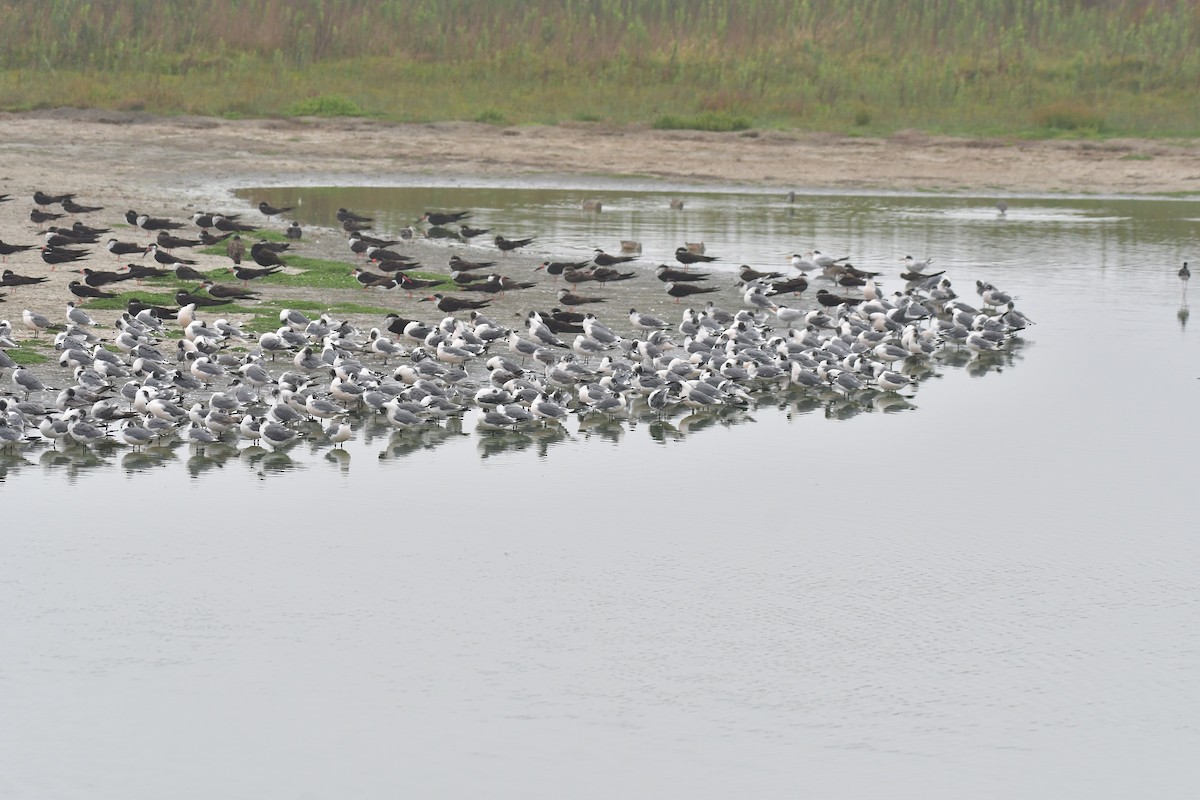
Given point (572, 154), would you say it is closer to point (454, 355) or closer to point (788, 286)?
point (788, 286)

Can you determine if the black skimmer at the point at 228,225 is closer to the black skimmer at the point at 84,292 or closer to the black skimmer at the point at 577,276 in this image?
the black skimmer at the point at 577,276

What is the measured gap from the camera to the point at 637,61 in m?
54.2

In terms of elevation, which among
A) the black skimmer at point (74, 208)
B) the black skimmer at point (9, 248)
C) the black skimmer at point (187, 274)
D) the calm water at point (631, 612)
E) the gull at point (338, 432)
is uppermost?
the black skimmer at point (74, 208)

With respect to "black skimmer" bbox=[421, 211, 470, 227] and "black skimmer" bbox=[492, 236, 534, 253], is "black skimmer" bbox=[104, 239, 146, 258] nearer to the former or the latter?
"black skimmer" bbox=[492, 236, 534, 253]

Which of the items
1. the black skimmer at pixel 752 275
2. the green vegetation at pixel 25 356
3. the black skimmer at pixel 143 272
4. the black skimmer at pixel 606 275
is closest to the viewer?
the green vegetation at pixel 25 356

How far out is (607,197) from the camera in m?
41.2

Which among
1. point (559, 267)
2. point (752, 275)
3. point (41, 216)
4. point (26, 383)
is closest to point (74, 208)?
point (41, 216)

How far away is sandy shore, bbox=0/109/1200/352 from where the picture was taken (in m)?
41.8

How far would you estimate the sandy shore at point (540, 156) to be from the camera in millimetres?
41781

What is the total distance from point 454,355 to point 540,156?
26553 mm

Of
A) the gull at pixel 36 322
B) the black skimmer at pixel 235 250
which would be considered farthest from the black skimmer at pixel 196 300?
the black skimmer at pixel 235 250

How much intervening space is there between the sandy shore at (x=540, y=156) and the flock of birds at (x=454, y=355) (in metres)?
15.1

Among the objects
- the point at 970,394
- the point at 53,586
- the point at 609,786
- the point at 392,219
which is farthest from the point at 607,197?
the point at 609,786

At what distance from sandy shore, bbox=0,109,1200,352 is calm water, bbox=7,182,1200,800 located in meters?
23.7
